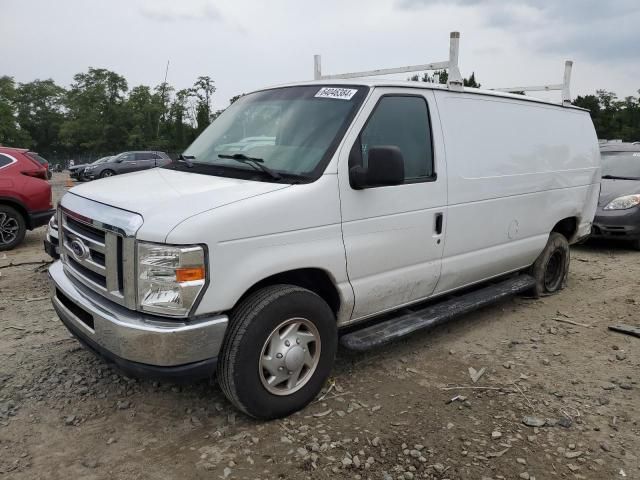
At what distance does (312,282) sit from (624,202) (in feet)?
23.0

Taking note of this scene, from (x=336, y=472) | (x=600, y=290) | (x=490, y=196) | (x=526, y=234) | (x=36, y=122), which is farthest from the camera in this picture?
(x=36, y=122)

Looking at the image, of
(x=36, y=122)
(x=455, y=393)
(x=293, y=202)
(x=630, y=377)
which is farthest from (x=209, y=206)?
(x=36, y=122)

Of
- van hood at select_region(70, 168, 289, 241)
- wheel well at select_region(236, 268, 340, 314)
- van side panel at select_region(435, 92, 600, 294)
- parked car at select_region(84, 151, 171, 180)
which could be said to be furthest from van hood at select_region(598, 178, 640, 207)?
parked car at select_region(84, 151, 171, 180)

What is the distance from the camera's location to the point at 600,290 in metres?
6.27

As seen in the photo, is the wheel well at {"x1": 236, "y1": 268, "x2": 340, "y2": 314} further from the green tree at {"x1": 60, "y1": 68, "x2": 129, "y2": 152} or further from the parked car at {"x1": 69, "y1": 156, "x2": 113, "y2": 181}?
the green tree at {"x1": 60, "y1": 68, "x2": 129, "y2": 152}

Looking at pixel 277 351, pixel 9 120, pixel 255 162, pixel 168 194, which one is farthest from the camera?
pixel 9 120

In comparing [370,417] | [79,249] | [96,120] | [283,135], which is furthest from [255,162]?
[96,120]

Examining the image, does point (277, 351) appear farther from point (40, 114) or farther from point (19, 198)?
point (40, 114)

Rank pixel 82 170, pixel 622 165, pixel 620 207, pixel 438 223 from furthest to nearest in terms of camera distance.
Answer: pixel 82 170, pixel 622 165, pixel 620 207, pixel 438 223

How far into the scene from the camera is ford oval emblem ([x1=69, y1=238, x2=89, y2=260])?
10.6 ft

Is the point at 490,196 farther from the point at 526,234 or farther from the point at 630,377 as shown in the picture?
the point at 630,377

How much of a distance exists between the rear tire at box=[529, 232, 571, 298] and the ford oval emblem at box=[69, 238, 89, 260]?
4508 millimetres

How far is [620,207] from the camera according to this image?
8.42 metres

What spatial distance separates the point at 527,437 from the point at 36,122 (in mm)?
85394
